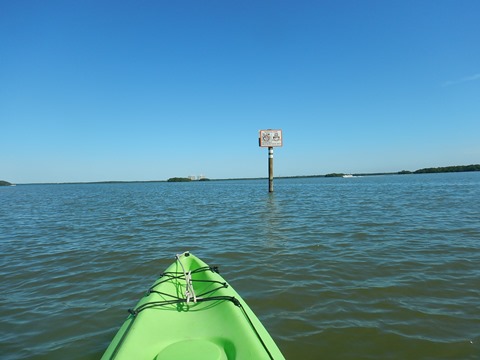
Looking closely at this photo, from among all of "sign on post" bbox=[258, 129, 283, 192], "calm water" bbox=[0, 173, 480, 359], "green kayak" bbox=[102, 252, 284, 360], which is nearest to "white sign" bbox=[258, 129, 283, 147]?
"sign on post" bbox=[258, 129, 283, 192]

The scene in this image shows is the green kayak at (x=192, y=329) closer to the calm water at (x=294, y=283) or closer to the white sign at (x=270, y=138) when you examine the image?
the calm water at (x=294, y=283)

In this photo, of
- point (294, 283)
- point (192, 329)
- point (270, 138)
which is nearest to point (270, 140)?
point (270, 138)

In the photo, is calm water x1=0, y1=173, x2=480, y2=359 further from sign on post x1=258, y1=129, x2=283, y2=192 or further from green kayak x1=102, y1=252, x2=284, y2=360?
sign on post x1=258, y1=129, x2=283, y2=192

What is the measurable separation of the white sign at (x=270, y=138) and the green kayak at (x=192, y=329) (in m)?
29.4

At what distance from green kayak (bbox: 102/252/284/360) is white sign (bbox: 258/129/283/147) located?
2941 centimetres

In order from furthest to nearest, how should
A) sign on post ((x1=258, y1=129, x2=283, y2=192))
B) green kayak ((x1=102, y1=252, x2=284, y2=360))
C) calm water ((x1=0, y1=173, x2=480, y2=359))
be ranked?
sign on post ((x1=258, y1=129, x2=283, y2=192)) → calm water ((x1=0, y1=173, x2=480, y2=359)) → green kayak ((x1=102, y1=252, x2=284, y2=360))

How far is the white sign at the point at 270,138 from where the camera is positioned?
33500mm

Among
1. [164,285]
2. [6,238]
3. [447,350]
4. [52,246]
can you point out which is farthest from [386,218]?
[6,238]

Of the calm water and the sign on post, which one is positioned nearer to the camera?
the calm water

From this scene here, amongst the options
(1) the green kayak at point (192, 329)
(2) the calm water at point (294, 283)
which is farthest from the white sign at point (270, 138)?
(1) the green kayak at point (192, 329)

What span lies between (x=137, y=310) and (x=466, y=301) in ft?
18.6

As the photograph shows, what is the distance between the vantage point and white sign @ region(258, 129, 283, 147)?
33.5 metres

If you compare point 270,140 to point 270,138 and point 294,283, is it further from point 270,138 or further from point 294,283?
point 294,283

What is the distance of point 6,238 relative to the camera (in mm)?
12453
